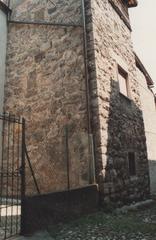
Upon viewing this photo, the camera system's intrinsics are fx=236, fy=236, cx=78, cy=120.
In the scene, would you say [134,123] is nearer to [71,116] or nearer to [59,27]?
[71,116]

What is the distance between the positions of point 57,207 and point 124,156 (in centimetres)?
268

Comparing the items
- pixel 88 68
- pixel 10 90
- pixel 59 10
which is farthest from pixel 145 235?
pixel 59 10

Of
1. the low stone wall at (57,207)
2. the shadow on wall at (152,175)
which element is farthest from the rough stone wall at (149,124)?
the low stone wall at (57,207)

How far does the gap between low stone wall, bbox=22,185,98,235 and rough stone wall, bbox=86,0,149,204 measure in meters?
0.46

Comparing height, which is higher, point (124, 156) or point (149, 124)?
point (149, 124)

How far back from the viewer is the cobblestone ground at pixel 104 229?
3145 millimetres

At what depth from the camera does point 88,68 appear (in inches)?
210

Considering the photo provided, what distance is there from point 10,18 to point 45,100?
11.2ft

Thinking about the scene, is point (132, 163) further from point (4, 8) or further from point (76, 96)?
point (4, 8)

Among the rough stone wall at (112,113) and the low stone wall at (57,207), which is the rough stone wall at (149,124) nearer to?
the rough stone wall at (112,113)

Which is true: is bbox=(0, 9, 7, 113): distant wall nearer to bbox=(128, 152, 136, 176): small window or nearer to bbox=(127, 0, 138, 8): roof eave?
bbox=(128, 152, 136, 176): small window

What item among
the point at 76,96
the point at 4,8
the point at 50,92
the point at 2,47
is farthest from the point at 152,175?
the point at 4,8

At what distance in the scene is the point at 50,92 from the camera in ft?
19.0

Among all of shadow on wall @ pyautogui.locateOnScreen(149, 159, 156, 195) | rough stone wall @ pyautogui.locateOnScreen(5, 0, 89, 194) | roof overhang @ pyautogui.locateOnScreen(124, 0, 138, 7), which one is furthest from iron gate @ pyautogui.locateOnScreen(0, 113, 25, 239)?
roof overhang @ pyautogui.locateOnScreen(124, 0, 138, 7)
